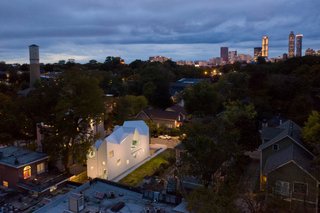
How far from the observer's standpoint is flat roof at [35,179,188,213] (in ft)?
39.2

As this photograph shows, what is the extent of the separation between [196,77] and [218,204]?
5267cm

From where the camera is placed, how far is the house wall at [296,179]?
13969 mm

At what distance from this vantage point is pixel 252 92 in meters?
36.4

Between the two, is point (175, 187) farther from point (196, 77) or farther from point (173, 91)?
point (196, 77)

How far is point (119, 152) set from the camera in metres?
20.4

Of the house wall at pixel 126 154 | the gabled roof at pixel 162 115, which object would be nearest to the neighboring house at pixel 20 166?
the house wall at pixel 126 154

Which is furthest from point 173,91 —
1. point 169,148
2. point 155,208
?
point 155,208

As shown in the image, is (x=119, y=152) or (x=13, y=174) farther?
(x=119, y=152)

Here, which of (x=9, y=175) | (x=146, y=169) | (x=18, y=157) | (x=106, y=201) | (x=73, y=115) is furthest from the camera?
(x=146, y=169)

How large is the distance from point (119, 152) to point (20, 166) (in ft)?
21.5

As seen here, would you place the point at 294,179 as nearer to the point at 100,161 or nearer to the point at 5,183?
the point at 100,161

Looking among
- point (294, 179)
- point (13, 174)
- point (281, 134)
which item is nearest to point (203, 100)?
point (281, 134)

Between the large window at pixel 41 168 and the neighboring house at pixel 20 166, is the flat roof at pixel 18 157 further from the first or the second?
the large window at pixel 41 168

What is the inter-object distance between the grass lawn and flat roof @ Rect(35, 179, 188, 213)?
492 centimetres
